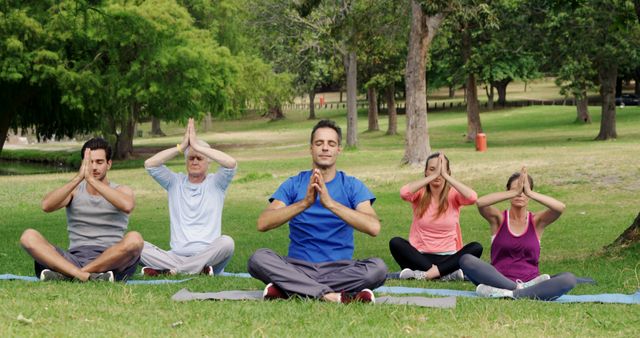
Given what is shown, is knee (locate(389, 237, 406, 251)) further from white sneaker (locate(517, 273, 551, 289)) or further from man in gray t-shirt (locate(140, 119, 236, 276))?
white sneaker (locate(517, 273, 551, 289))

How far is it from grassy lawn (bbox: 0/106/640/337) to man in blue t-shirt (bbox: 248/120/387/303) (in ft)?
0.94

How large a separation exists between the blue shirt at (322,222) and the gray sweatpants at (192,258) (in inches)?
88.4

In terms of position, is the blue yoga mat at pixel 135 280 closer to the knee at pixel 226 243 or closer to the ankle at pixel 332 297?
the knee at pixel 226 243

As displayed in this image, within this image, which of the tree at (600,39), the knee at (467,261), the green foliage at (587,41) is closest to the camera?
the knee at (467,261)

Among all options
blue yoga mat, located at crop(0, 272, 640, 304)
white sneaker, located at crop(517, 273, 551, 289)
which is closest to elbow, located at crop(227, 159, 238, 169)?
blue yoga mat, located at crop(0, 272, 640, 304)

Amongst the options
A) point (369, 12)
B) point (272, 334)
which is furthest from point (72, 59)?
point (272, 334)

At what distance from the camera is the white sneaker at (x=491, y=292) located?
28.5ft

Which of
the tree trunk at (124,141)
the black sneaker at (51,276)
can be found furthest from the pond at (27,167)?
the black sneaker at (51,276)

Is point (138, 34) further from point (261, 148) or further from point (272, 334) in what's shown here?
point (272, 334)

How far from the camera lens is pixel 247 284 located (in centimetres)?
947

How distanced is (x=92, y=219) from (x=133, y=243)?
65 centimetres

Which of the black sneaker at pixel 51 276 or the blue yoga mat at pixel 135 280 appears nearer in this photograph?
the black sneaker at pixel 51 276

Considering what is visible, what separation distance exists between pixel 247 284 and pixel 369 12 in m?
24.3

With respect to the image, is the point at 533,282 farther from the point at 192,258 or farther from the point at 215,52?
the point at 215,52
